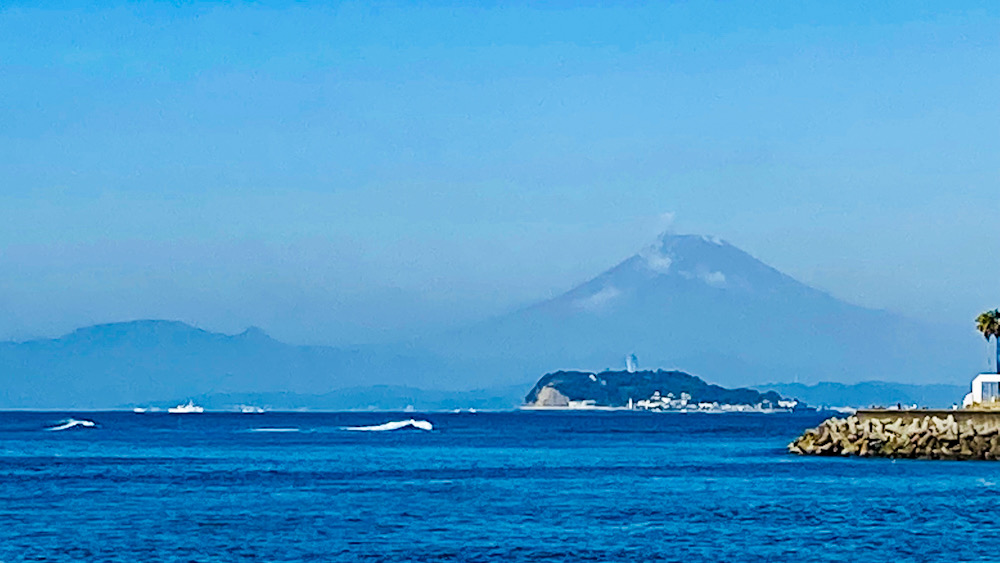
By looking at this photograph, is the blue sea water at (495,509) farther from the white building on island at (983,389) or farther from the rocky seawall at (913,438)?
the white building on island at (983,389)

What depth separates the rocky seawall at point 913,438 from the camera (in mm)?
86625

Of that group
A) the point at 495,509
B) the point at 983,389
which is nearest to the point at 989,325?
the point at 983,389

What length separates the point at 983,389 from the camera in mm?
104562

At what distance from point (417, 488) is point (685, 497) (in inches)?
484

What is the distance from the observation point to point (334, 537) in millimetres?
48281

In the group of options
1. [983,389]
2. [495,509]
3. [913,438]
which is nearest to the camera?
[495,509]

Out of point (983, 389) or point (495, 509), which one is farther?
point (983, 389)

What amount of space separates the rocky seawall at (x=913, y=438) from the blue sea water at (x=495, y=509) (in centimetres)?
246

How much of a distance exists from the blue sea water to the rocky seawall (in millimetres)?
2461

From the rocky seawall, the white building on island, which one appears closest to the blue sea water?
the rocky seawall

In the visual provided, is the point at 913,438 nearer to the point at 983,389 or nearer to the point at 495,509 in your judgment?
the point at 983,389

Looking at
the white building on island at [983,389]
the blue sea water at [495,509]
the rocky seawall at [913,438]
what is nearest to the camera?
the blue sea water at [495,509]

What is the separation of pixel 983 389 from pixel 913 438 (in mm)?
17208

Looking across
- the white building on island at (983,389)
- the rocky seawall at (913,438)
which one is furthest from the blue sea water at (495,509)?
the white building on island at (983,389)
